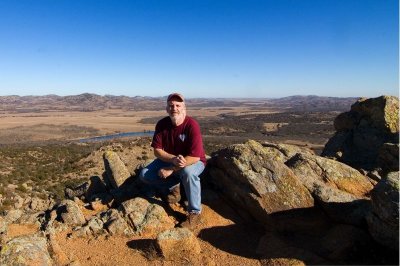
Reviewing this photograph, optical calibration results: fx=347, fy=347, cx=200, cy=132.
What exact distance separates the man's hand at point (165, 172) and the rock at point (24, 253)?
3.10 meters

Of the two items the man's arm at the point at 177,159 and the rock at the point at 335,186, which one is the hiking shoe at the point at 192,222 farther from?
the rock at the point at 335,186

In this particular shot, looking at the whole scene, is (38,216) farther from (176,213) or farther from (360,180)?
A: (360,180)

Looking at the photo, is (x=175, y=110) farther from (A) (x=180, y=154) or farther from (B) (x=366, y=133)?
(B) (x=366, y=133)

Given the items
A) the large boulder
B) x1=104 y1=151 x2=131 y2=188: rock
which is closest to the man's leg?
x1=104 y1=151 x2=131 y2=188: rock

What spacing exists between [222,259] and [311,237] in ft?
7.35

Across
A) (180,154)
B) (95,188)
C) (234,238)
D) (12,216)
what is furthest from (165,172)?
(95,188)

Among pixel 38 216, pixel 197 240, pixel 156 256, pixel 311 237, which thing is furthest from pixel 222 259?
pixel 38 216

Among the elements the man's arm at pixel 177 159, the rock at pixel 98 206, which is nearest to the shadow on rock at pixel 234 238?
the man's arm at pixel 177 159

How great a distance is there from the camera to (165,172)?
880cm

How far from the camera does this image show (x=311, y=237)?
8.29m

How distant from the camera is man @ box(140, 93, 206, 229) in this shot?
8719 millimetres

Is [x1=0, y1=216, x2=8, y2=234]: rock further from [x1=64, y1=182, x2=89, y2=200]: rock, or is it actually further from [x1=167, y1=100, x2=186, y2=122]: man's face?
[x1=167, y1=100, x2=186, y2=122]: man's face

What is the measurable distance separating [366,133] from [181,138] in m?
10.3

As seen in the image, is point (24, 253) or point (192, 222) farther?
point (192, 222)
